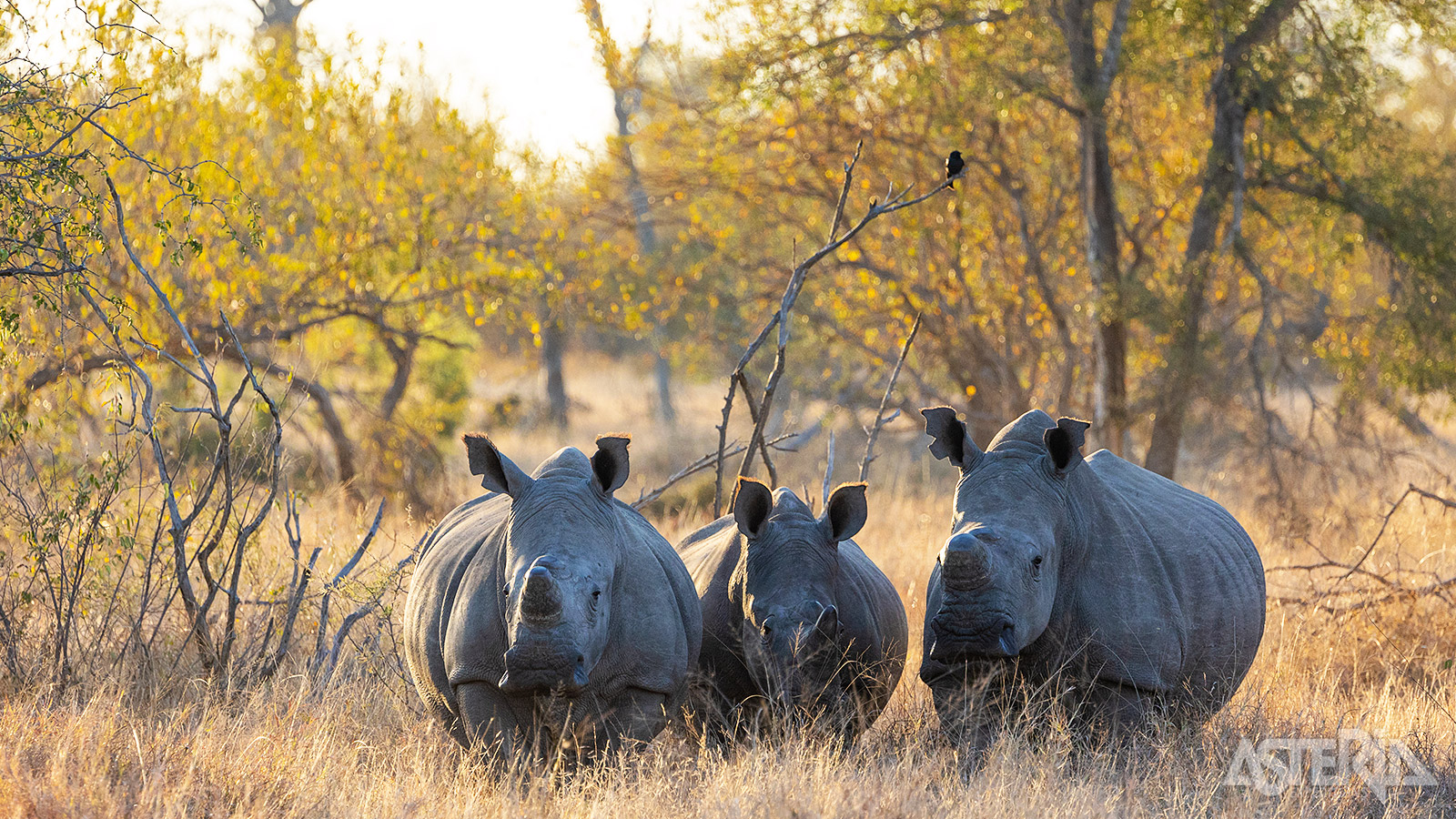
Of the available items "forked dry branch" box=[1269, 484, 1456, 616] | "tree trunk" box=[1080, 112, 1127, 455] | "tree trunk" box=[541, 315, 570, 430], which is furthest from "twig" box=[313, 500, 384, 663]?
"tree trunk" box=[541, 315, 570, 430]

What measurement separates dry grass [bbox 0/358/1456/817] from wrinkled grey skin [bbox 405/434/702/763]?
17cm

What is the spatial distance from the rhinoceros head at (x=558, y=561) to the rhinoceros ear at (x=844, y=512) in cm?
87

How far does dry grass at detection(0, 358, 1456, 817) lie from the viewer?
437cm

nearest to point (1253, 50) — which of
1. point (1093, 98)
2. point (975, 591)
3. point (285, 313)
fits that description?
point (1093, 98)

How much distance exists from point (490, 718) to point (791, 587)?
3.92 ft

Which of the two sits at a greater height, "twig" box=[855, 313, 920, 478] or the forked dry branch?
"twig" box=[855, 313, 920, 478]

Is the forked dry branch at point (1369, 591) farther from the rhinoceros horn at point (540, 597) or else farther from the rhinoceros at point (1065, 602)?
the rhinoceros horn at point (540, 597)

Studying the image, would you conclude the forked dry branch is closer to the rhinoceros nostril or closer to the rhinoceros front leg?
the rhinoceros nostril

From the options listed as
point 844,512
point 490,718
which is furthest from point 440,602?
point 844,512

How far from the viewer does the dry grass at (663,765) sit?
4.37m

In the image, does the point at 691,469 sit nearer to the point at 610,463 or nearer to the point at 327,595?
the point at 327,595

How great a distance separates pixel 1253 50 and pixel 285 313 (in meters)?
8.35

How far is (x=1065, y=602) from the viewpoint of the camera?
16.6ft

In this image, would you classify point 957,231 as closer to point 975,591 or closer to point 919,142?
point 919,142
